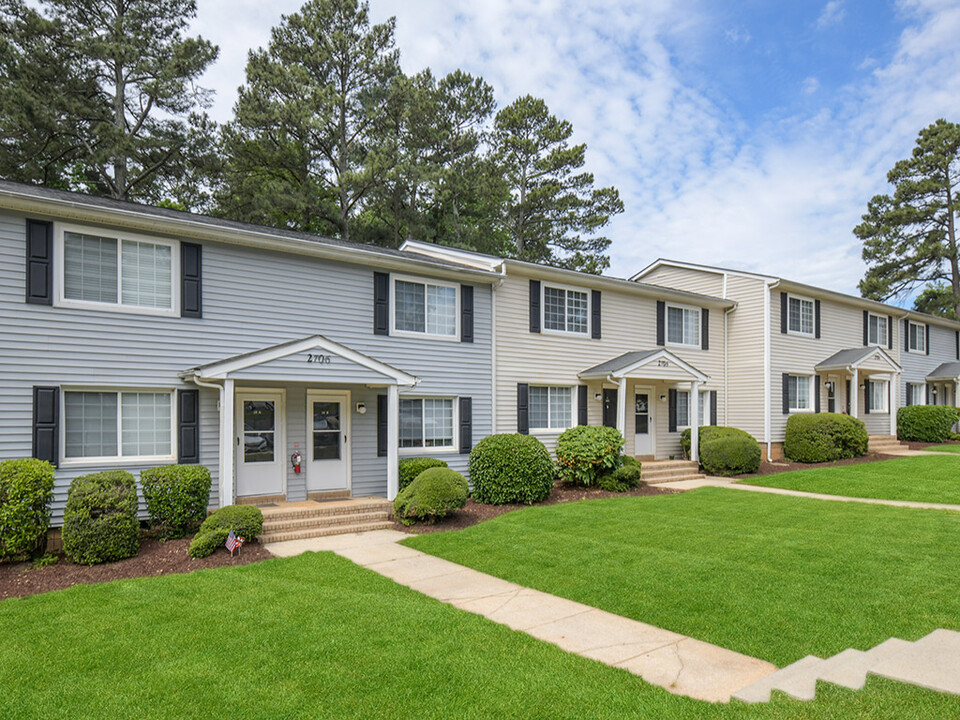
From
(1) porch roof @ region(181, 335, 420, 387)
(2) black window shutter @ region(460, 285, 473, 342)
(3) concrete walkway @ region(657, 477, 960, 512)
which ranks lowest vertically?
(3) concrete walkway @ region(657, 477, 960, 512)

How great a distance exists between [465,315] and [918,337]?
2158cm

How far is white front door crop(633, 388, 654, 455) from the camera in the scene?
15.7 metres

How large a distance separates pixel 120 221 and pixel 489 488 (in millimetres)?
7484

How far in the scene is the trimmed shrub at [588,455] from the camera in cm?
1264

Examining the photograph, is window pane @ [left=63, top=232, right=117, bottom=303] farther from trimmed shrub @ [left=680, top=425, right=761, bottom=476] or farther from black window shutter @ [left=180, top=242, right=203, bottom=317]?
trimmed shrub @ [left=680, top=425, right=761, bottom=476]

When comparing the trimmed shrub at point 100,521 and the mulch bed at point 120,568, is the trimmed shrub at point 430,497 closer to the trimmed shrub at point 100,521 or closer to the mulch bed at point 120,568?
the mulch bed at point 120,568

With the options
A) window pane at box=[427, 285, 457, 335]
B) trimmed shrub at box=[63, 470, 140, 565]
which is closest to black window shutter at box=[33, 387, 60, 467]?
trimmed shrub at box=[63, 470, 140, 565]

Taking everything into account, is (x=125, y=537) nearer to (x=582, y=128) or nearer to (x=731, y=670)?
(x=731, y=670)

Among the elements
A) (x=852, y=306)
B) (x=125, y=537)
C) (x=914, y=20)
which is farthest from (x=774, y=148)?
(x=125, y=537)

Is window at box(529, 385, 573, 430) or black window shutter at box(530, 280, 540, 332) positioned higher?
black window shutter at box(530, 280, 540, 332)

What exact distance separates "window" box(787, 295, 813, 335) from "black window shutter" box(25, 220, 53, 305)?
1867 centimetres

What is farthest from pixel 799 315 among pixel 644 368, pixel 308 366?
pixel 308 366

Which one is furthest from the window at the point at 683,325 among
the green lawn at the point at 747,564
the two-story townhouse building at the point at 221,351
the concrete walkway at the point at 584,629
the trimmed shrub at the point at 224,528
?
the trimmed shrub at the point at 224,528

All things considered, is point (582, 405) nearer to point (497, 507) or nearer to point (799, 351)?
point (497, 507)
